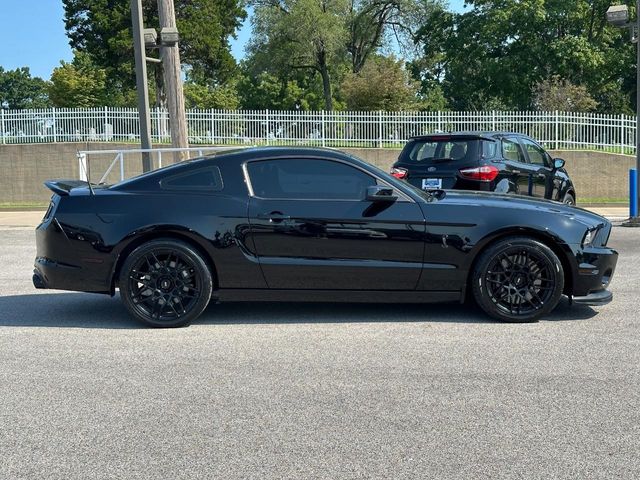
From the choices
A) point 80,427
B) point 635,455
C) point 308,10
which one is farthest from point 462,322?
point 308,10

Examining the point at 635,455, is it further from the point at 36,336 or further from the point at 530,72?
the point at 530,72

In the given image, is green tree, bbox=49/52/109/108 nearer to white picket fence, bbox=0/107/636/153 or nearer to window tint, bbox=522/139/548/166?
white picket fence, bbox=0/107/636/153

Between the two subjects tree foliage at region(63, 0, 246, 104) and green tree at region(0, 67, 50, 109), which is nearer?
Answer: tree foliage at region(63, 0, 246, 104)

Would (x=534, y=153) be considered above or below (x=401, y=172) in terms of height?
above

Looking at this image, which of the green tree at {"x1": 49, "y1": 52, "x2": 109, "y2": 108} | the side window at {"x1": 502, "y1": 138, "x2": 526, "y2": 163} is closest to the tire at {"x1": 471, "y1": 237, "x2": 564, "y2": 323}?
the side window at {"x1": 502, "y1": 138, "x2": 526, "y2": 163}

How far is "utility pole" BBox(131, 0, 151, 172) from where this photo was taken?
15414 mm

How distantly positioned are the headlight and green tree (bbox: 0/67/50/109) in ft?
375

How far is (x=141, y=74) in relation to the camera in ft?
51.4

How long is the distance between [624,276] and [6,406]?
682 centimetres

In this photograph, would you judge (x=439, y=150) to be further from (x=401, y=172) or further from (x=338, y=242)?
(x=338, y=242)

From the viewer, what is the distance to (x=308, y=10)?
141ft

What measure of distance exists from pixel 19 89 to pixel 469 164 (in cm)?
11872

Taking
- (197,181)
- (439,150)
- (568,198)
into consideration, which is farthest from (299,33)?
(197,181)

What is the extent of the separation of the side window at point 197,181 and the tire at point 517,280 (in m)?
2.31
